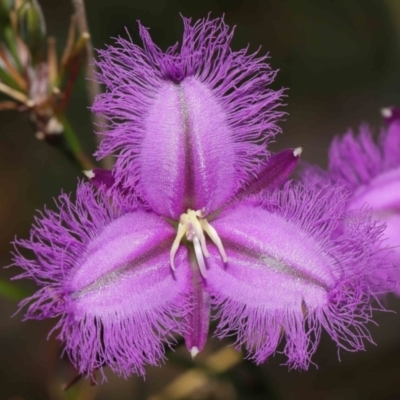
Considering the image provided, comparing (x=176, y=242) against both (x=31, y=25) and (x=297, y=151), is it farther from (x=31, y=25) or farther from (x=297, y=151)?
(x=31, y=25)

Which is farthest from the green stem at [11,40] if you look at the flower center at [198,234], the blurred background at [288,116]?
the blurred background at [288,116]

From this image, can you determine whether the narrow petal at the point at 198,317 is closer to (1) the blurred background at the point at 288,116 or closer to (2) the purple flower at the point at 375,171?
(2) the purple flower at the point at 375,171

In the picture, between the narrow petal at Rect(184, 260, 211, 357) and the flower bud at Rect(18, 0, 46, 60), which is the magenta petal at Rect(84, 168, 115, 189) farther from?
the flower bud at Rect(18, 0, 46, 60)

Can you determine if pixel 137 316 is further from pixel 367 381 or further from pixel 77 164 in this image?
pixel 367 381

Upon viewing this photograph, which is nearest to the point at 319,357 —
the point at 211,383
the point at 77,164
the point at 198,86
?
the point at 211,383

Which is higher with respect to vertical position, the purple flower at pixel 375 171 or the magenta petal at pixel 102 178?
the magenta petal at pixel 102 178
